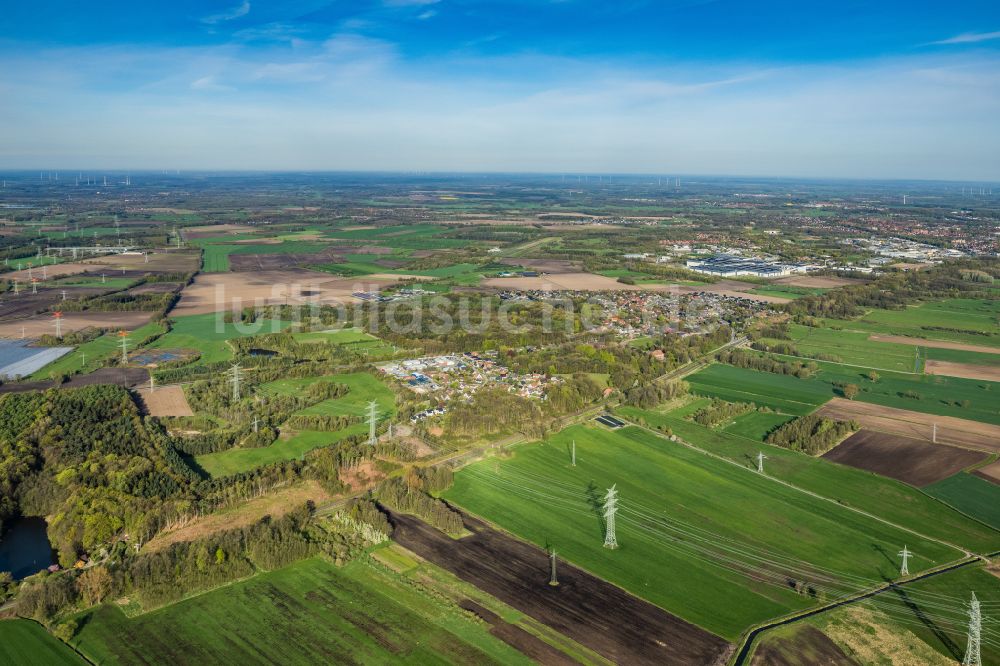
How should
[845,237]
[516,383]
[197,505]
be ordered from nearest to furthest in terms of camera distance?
[197,505] → [516,383] → [845,237]

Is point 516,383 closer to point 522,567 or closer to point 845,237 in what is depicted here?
point 522,567

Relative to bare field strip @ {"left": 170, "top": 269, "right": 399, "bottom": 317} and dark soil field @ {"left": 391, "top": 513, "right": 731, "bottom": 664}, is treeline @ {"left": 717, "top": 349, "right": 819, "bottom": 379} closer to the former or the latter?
dark soil field @ {"left": 391, "top": 513, "right": 731, "bottom": 664}

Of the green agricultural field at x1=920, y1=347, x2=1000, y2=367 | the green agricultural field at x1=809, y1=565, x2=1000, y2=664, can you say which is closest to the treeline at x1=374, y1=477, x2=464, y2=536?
the green agricultural field at x1=809, y1=565, x2=1000, y2=664

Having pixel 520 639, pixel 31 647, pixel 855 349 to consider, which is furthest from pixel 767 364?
pixel 31 647

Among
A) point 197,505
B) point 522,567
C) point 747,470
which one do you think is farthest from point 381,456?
point 747,470

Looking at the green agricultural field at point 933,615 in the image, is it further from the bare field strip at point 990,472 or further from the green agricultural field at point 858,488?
the bare field strip at point 990,472

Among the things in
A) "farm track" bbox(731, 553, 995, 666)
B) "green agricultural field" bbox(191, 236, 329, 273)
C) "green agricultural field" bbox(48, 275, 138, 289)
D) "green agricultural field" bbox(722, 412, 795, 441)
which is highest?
"green agricultural field" bbox(191, 236, 329, 273)
